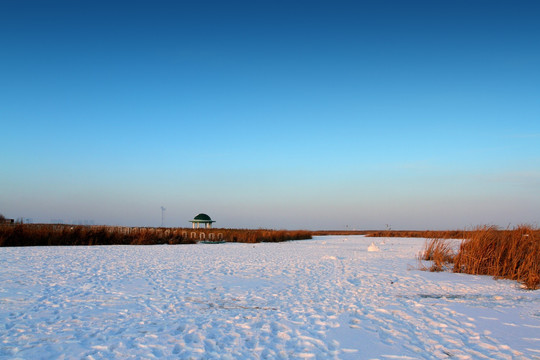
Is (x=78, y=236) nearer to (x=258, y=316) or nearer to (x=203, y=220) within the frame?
(x=258, y=316)

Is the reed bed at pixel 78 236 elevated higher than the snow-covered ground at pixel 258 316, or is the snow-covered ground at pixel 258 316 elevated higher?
the reed bed at pixel 78 236

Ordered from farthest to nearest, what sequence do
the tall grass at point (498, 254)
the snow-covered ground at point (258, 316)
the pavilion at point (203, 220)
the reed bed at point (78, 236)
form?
the pavilion at point (203, 220) < the reed bed at point (78, 236) < the tall grass at point (498, 254) < the snow-covered ground at point (258, 316)

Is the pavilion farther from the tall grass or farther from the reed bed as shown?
the tall grass

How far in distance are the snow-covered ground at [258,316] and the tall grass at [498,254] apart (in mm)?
659

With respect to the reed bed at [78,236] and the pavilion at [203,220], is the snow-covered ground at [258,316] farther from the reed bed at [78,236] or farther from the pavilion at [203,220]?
the pavilion at [203,220]

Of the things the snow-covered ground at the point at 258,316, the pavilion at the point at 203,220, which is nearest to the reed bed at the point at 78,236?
the snow-covered ground at the point at 258,316

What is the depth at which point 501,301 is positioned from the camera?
567 centimetres

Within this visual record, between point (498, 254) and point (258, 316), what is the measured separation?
673 centimetres

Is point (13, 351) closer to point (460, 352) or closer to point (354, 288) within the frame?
Result: point (460, 352)

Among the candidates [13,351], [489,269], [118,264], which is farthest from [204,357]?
[489,269]

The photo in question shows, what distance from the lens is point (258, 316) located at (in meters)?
4.59

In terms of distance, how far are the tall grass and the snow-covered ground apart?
0.66 meters

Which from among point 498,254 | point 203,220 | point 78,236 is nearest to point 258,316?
point 498,254

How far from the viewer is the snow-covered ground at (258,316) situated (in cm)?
339
